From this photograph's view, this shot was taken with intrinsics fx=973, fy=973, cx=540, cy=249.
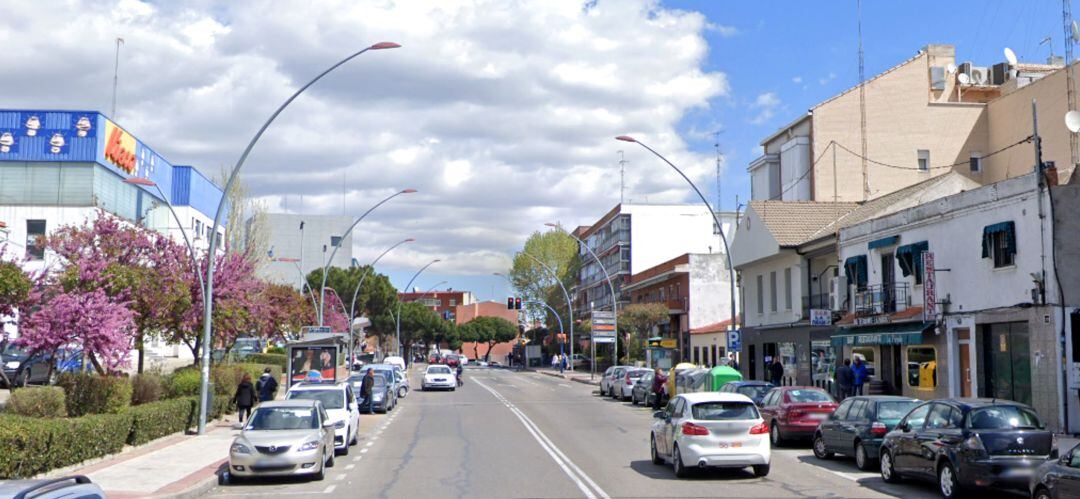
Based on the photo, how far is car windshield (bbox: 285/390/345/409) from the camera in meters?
Answer: 21.7

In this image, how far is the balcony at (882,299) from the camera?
96.9ft

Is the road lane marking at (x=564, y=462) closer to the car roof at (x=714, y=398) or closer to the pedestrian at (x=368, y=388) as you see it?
the car roof at (x=714, y=398)

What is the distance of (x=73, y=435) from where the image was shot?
53.1 feet

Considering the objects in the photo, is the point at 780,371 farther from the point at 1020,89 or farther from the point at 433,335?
the point at 433,335

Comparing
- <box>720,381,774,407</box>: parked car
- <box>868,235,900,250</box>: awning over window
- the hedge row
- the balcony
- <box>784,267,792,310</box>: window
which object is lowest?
the hedge row

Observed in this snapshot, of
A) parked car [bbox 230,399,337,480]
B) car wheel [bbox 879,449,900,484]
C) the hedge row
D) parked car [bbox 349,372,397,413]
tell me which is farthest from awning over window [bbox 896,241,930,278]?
the hedge row

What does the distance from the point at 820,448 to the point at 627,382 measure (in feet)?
72.4

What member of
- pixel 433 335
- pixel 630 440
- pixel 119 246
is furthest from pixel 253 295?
pixel 433 335

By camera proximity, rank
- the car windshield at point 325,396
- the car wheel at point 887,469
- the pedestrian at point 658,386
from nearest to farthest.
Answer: the car wheel at point 887,469 < the car windshield at point 325,396 < the pedestrian at point 658,386

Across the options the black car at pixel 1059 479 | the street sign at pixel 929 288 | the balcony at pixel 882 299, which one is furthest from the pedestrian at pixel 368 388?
the black car at pixel 1059 479

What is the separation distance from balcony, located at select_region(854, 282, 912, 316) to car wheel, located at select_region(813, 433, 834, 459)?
11.2m

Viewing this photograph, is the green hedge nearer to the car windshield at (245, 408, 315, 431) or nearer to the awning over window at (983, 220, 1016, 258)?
the car windshield at (245, 408, 315, 431)

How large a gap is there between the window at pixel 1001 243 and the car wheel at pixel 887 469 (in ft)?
34.2

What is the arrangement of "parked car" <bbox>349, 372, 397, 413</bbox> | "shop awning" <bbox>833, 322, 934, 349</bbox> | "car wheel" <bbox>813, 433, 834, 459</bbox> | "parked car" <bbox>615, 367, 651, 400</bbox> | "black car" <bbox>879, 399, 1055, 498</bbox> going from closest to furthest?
"black car" <bbox>879, 399, 1055, 498</bbox> < "car wheel" <bbox>813, 433, 834, 459</bbox> < "shop awning" <bbox>833, 322, 934, 349</bbox> < "parked car" <bbox>349, 372, 397, 413</bbox> < "parked car" <bbox>615, 367, 651, 400</bbox>
